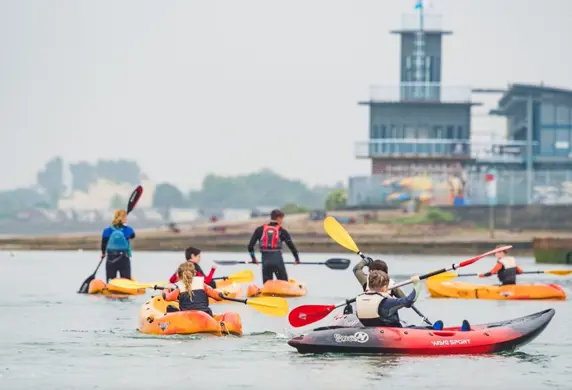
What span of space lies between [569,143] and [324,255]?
110 feet

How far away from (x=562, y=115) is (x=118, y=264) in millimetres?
73300

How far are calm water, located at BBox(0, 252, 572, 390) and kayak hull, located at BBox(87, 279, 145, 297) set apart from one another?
0.32m

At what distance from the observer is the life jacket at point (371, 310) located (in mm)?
23000

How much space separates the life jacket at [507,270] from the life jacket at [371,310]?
42.5 ft

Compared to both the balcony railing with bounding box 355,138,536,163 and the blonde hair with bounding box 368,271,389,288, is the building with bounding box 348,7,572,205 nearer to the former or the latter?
the balcony railing with bounding box 355,138,536,163

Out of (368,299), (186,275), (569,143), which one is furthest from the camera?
(569,143)

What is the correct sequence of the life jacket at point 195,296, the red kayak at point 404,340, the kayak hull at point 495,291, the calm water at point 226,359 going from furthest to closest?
1. the kayak hull at point 495,291
2. the life jacket at point 195,296
3. the red kayak at point 404,340
4. the calm water at point 226,359

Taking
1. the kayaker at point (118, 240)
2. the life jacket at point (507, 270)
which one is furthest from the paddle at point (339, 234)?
the life jacket at point (507, 270)

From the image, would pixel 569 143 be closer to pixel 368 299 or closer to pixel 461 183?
pixel 461 183

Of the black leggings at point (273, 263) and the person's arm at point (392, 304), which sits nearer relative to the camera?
the person's arm at point (392, 304)

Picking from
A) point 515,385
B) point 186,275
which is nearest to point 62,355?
point 186,275

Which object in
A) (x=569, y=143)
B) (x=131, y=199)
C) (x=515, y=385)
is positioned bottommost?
(x=515, y=385)

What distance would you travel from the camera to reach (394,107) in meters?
104

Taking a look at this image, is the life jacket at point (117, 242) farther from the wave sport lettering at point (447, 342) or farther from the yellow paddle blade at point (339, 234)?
the wave sport lettering at point (447, 342)
